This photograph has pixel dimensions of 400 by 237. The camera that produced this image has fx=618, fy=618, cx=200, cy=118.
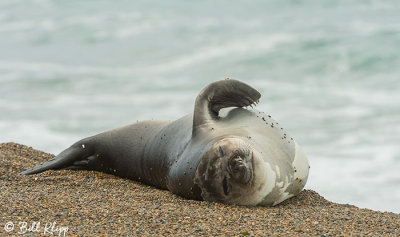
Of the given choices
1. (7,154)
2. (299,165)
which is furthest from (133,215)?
(7,154)

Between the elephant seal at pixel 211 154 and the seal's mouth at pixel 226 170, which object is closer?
the seal's mouth at pixel 226 170

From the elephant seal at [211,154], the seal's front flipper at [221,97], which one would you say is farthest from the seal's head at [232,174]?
the seal's front flipper at [221,97]

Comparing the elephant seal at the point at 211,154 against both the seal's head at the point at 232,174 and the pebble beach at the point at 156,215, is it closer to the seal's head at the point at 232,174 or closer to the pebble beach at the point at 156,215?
the seal's head at the point at 232,174

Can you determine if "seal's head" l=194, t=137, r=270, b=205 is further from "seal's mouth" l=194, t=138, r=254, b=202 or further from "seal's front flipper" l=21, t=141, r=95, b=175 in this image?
"seal's front flipper" l=21, t=141, r=95, b=175

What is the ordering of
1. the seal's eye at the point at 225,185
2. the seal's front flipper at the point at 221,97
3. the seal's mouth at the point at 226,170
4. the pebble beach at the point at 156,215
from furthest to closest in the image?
the seal's front flipper at the point at 221,97, the seal's eye at the point at 225,185, the seal's mouth at the point at 226,170, the pebble beach at the point at 156,215

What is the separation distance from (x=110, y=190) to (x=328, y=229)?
2.54 m

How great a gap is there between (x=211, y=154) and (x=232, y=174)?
283 mm

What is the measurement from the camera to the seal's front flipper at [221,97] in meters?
6.53

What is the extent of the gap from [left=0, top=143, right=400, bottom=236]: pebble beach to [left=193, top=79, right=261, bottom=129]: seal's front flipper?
0.96m

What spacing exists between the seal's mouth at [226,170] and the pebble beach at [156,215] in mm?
136

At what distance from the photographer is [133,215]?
533 centimetres

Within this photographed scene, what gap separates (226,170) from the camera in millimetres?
5426

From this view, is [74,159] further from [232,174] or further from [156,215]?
[232,174]

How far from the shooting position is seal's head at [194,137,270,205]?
5414 mm
